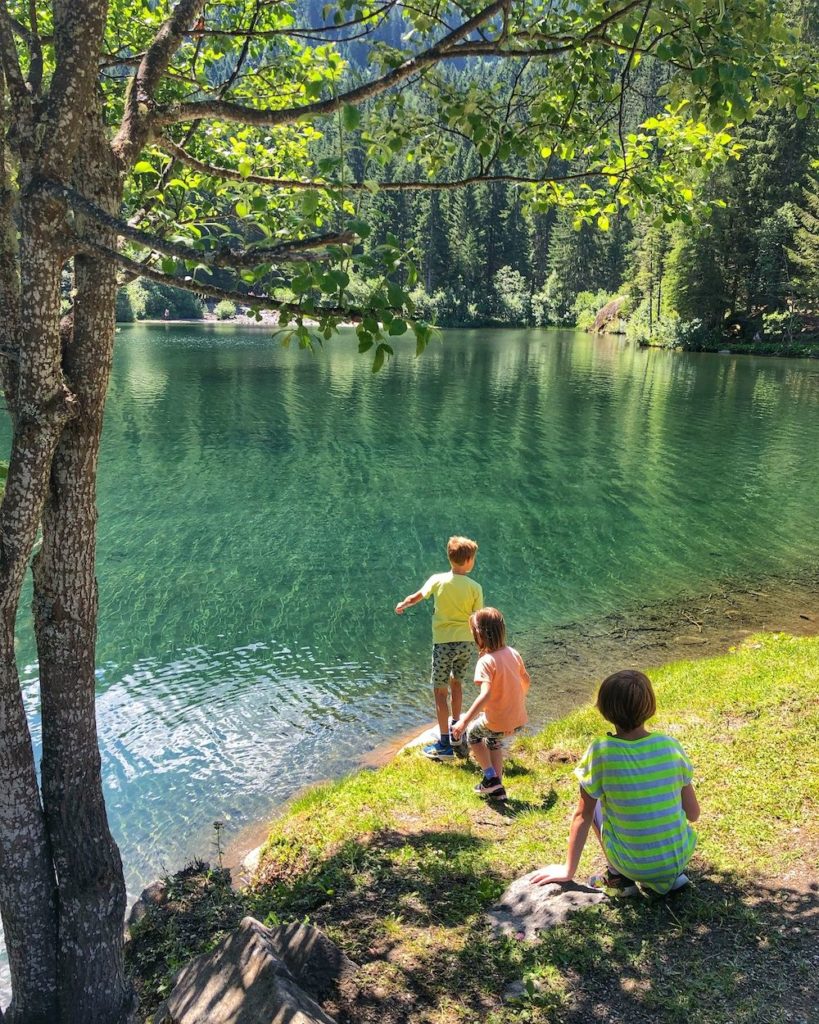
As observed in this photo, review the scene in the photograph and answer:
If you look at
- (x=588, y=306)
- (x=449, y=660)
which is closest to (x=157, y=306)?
(x=588, y=306)

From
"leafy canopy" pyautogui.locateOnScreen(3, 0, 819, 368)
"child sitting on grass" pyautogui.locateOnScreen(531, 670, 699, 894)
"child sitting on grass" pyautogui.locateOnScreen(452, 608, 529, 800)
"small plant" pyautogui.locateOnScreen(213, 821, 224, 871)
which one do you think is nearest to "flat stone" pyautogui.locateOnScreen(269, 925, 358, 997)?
"child sitting on grass" pyautogui.locateOnScreen(531, 670, 699, 894)

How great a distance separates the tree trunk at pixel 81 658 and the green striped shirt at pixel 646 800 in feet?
9.56

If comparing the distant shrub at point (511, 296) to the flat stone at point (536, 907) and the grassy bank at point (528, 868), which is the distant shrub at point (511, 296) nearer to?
the grassy bank at point (528, 868)

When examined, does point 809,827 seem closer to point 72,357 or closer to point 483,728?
point 483,728

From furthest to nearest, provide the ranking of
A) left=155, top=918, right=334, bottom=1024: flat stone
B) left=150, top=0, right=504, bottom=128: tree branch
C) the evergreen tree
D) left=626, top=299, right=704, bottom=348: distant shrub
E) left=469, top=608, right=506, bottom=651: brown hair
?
1. left=626, top=299, right=704, bottom=348: distant shrub
2. the evergreen tree
3. left=469, top=608, right=506, bottom=651: brown hair
4. left=150, top=0, right=504, bottom=128: tree branch
5. left=155, top=918, right=334, bottom=1024: flat stone

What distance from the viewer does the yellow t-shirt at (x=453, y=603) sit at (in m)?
7.41

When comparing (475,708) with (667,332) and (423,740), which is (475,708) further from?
(667,332)

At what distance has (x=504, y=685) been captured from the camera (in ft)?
21.2

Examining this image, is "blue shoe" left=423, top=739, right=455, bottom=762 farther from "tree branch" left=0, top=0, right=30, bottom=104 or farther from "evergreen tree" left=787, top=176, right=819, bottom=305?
"evergreen tree" left=787, top=176, right=819, bottom=305

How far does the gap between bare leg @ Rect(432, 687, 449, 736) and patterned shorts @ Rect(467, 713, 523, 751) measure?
100 cm

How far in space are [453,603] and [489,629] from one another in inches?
41.0

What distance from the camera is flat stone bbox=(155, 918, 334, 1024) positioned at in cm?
342

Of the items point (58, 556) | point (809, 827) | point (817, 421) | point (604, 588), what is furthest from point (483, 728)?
point (817, 421)

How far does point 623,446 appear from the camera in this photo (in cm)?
3008
